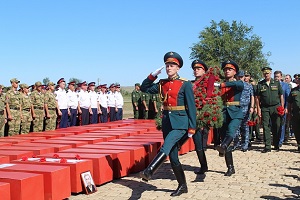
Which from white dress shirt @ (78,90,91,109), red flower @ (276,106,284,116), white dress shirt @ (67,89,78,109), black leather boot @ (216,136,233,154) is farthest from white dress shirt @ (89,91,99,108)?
black leather boot @ (216,136,233,154)

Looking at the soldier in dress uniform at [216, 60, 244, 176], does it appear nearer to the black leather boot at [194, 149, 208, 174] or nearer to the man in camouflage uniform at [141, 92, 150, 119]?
the black leather boot at [194, 149, 208, 174]

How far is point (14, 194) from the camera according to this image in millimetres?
4789

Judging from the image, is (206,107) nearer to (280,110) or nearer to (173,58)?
(173,58)

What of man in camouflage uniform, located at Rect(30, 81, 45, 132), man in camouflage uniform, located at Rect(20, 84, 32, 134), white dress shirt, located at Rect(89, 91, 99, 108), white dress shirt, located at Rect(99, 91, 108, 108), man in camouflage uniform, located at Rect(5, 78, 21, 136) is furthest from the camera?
white dress shirt, located at Rect(99, 91, 108, 108)

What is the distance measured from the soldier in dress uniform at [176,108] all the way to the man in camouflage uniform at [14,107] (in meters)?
7.06

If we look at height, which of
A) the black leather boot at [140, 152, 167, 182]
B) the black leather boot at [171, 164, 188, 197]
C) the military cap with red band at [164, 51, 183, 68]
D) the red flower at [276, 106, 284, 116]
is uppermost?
the military cap with red band at [164, 51, 183, 68]

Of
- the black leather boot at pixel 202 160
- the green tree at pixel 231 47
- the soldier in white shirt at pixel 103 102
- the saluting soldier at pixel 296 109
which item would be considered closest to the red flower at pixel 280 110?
the saluting soldier at pixel 296 109

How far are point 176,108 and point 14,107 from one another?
754 centimetres

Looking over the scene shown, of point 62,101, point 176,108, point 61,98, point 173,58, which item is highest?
point 173,58

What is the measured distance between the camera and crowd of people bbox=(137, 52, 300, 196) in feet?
19.0

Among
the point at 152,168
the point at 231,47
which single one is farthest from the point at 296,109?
the point at 231,47

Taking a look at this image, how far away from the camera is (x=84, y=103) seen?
1606 centimetres

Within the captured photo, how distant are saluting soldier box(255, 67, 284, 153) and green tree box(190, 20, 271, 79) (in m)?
21.2

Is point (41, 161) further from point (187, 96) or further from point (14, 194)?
point (187, 96)
